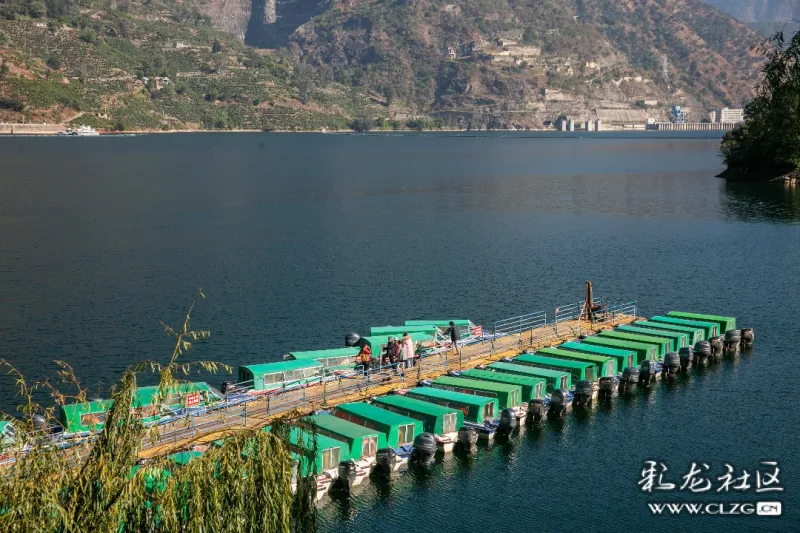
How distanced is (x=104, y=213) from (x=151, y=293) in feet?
184

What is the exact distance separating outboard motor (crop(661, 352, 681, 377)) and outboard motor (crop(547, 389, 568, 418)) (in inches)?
403

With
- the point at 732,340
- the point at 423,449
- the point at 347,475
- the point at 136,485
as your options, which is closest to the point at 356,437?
the point at 347,475

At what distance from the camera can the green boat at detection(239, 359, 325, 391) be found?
51.0m

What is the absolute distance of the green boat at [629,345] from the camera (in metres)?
57.8

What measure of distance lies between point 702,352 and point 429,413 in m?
24.1

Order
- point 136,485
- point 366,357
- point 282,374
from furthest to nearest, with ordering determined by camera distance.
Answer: point 366,357, point 282,374, point 136,485

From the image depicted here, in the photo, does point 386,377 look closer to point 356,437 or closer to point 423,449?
point 423,449

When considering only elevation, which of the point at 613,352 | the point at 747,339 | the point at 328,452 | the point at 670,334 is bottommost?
the point at 328,452

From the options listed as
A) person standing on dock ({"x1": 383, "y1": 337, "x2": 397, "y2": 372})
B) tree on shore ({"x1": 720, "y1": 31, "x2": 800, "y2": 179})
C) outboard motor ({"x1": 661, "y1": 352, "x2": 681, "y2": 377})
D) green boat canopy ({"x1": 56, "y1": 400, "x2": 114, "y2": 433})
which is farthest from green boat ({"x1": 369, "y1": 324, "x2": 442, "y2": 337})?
tree on shore ({"x1": 720, "y1": 31, "x2": 800, "y2": 179})

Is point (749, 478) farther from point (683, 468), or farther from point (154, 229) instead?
point (154, 229)

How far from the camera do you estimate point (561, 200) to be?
510 ft

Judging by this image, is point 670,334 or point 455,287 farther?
point 455,287

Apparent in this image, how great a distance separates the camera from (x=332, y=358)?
5503 cm

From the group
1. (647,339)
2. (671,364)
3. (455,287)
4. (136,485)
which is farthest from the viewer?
(455,287)
